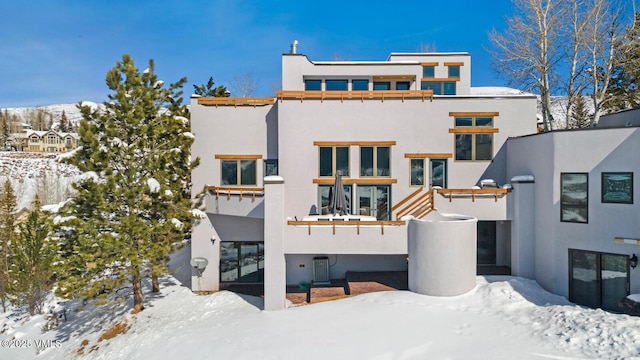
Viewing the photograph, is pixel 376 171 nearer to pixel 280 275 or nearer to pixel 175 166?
pixel 280 275

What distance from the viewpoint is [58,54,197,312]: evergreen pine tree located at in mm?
12125

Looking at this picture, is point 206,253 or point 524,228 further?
point 206,253

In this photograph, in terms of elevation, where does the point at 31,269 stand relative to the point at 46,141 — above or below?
below

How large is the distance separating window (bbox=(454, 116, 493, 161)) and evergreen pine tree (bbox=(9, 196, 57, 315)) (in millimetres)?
21794

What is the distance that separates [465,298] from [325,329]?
489 cm

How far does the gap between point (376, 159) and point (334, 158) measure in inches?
75.8

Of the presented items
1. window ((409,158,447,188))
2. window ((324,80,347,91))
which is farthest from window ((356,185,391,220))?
window ((324,80,347,91))

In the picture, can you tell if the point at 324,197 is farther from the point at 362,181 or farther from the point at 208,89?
the point at 208,89

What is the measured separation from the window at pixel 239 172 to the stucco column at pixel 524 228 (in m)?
11.3

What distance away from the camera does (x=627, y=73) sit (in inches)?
798

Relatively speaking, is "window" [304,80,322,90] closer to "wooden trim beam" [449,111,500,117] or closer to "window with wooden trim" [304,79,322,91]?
"window with wooden trim" [304,79,322,91]

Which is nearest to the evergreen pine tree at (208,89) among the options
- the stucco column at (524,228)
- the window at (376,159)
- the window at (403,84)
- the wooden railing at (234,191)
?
the wooden railing at (234,191)

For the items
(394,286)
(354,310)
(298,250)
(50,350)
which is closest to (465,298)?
(394,286)

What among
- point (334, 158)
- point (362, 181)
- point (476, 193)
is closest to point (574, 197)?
point (476, 193)
